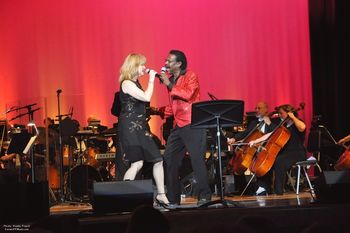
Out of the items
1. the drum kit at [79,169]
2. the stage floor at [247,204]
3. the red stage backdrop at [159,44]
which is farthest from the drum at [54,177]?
the red stage backdrop at [159,44]

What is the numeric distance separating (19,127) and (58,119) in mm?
550

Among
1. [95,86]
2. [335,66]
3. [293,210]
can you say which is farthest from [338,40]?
[293,210]

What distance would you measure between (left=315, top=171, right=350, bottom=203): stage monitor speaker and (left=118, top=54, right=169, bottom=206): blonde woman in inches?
78.0

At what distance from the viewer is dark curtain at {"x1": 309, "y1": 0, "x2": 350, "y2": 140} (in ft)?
40.7

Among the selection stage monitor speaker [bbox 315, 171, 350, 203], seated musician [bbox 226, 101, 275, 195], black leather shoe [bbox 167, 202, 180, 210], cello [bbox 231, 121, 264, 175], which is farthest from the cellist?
stage monitor speaker [bbox 315, 171, 350, 203]

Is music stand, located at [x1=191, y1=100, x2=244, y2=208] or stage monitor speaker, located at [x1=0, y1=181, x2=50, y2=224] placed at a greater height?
music stand, located at [x1=191, y1=100, x2=244, y2=208]

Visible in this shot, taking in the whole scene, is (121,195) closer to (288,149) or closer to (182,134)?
(182,134)

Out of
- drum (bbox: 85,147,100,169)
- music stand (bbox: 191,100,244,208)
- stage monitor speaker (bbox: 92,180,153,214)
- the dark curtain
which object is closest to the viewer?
stage monitor speaker (bbox: 92,180,153,214)

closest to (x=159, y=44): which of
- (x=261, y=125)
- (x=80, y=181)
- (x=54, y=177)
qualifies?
(x=261, y=125)

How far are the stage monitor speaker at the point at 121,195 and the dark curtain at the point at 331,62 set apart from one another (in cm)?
739

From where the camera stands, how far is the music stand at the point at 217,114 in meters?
6.62

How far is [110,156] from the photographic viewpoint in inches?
398

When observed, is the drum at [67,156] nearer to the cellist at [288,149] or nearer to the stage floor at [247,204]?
the stage floor at [247,204]

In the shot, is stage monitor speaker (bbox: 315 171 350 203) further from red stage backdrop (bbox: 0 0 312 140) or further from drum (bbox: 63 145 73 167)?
red stage backdrop (bbox: 0 0 312 140)
